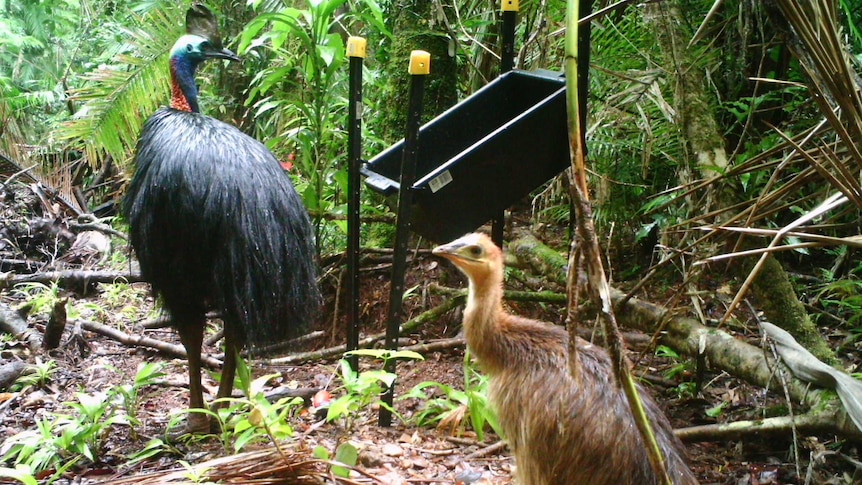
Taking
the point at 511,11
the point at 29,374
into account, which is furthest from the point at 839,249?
the point at 29,374

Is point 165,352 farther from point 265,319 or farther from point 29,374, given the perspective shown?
point 265,319

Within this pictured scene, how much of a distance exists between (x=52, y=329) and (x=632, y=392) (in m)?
4.02

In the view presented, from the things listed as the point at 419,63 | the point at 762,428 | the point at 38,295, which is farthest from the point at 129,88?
the point at 762,428

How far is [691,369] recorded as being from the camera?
3.79 meters

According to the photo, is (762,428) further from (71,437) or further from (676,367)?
(71,437)

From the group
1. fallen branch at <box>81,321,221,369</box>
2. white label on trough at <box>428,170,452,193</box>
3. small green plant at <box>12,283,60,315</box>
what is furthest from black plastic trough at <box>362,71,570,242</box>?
small green plant at <box>12,283,60,315</box>

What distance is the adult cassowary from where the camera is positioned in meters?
3.14

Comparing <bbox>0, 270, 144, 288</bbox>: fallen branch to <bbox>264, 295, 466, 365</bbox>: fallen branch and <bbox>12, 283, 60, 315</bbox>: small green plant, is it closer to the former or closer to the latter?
<bbox>12, 283, 60, 315</bbox>: small green plant

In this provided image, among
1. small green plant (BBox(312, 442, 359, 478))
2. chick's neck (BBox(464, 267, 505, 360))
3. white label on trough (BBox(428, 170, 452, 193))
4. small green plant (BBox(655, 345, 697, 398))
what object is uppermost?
white label on trough (BBox(428, 170, 452, 193))

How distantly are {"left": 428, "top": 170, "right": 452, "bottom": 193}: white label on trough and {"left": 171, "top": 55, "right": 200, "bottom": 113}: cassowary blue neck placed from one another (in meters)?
1.58

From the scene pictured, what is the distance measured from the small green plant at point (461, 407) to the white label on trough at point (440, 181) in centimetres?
92

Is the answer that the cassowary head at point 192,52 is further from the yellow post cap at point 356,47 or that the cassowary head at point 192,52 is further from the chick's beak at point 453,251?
the chick's beak at point 453,251

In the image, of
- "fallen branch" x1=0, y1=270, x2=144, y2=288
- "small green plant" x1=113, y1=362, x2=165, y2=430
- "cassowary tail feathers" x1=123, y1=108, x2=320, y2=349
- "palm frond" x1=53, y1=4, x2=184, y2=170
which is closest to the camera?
"cassowary tail feathers" x1=123, y1=108, x2=320, y2=349

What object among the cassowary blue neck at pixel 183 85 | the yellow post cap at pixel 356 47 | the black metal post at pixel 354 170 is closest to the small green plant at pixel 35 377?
the cassowary blue neck at pixel 183 85
